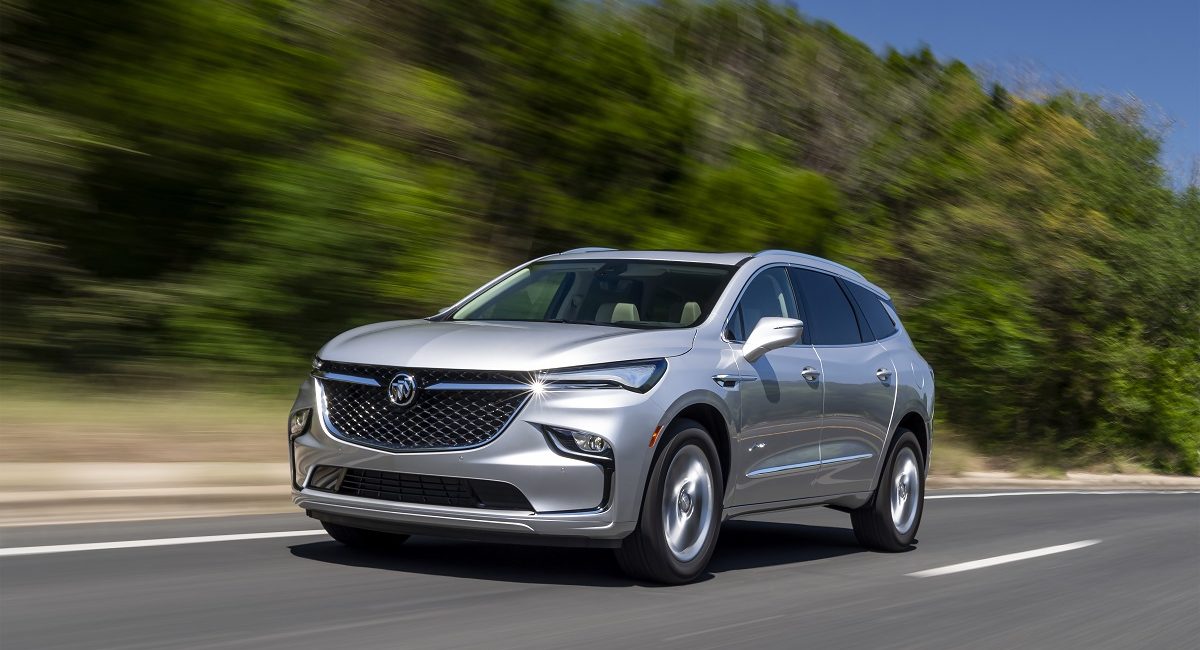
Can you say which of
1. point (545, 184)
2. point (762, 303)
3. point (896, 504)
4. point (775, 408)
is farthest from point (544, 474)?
point (545, 184)

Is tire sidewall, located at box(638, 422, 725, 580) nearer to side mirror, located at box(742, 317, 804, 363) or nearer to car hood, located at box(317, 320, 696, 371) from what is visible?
car hood, located at box(317, 320, 696, 371)

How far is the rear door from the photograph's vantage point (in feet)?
26.9

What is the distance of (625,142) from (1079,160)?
1723cm

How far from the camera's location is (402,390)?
20.7ft

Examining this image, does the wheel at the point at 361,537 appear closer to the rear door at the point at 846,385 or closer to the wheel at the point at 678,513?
the wheel at the point at 678,513

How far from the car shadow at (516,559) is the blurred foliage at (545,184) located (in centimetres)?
508

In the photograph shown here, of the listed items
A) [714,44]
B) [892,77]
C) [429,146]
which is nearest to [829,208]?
[714,44]

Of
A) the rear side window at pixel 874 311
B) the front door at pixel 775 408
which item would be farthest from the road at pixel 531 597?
the rear side window at pixel 874 311

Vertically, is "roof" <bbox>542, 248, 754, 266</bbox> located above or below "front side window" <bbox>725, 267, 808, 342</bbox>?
above

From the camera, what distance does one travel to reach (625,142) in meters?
18.8

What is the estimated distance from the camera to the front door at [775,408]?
7.25 m

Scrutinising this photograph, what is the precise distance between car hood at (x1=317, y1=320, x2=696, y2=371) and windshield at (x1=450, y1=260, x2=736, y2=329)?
1.35 feet

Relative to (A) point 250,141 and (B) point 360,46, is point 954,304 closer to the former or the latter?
(B) point 360,46

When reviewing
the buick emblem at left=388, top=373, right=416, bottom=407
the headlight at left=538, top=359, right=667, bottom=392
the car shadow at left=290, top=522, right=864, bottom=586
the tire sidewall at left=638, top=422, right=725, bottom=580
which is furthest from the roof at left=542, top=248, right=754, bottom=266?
the buick emblem at left=388, top=373, right=416, bottom=407
